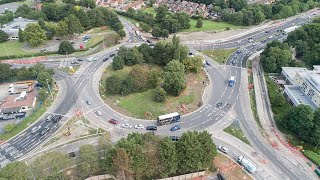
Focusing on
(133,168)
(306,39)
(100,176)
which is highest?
(306,39)

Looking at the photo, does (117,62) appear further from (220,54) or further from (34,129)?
(220,54)

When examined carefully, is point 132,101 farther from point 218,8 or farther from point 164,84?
point 218,8

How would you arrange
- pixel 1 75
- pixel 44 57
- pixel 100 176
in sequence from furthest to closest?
pixel 44 57 → pixel 1 75 → pixel 100 176

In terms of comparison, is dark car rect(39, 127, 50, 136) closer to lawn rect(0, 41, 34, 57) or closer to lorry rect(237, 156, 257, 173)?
lawn rect(0, 41, 34, 57)

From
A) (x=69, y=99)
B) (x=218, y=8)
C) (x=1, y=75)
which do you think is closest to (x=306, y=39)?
(x=218, y=8)

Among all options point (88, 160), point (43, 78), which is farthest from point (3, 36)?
point (88, 160)

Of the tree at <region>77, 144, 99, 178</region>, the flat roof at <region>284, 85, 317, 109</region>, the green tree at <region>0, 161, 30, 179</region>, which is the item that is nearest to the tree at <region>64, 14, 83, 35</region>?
the tree at <region>77, 144, 99, 178</region>

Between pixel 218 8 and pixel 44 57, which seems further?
pixel 218 8

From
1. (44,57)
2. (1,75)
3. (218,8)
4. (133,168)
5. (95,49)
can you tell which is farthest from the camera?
(218,8)
